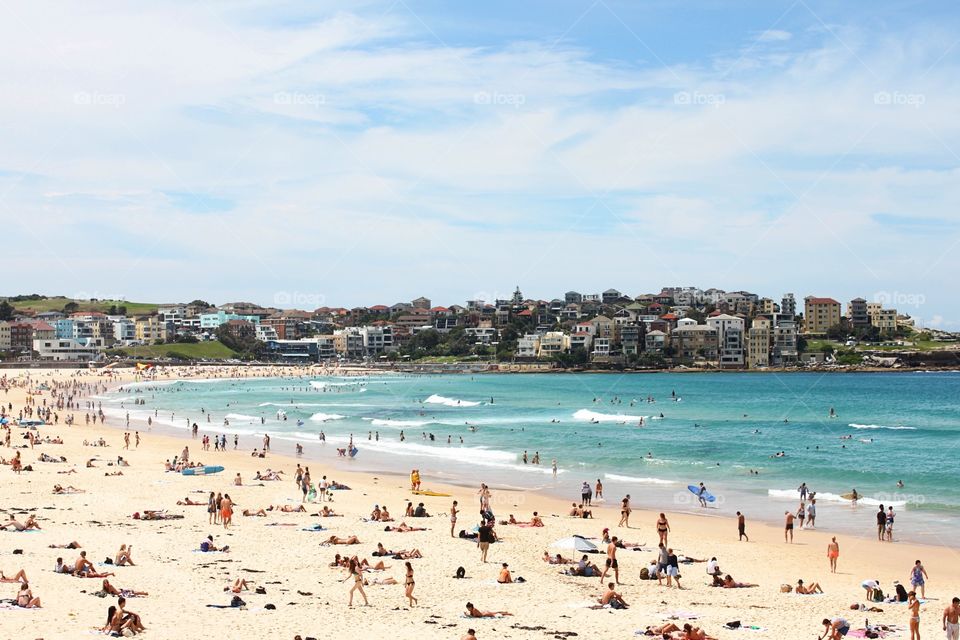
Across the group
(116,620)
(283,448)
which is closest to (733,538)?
(116,620)

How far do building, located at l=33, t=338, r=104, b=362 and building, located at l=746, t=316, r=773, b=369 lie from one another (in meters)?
101

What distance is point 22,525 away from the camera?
62.6 ft

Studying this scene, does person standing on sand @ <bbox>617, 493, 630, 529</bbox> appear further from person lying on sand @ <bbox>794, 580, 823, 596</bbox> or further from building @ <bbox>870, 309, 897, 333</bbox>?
building @ <bbox>870, 309, 897, 333</bbox>

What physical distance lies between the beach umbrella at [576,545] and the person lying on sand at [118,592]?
7878mm

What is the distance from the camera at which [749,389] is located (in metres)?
92.6

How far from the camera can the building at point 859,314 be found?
15312cm

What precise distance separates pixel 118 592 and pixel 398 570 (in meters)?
5.02

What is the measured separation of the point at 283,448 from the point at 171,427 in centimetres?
1215

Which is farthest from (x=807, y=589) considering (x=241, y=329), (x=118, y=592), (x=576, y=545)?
(x=241, y=329)

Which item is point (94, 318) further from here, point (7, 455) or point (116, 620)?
point (116, 620)

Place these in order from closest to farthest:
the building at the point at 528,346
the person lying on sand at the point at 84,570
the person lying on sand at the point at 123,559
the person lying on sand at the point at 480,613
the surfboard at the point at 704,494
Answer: the person lying on sand at the point at 480,613 → the person lying on sand at the point at 84,570 → the person lying on sand at the point at 123,559 → the surfboard at the point at 704,494 → the building at the point at 528,346

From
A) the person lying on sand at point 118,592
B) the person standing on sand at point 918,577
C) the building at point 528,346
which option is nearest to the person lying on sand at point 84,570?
Result: the person lying on sand at point 118,592

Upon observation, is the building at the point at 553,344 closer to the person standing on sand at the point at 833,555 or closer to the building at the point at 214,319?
the building at the point at 214,319

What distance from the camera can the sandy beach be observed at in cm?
1321
